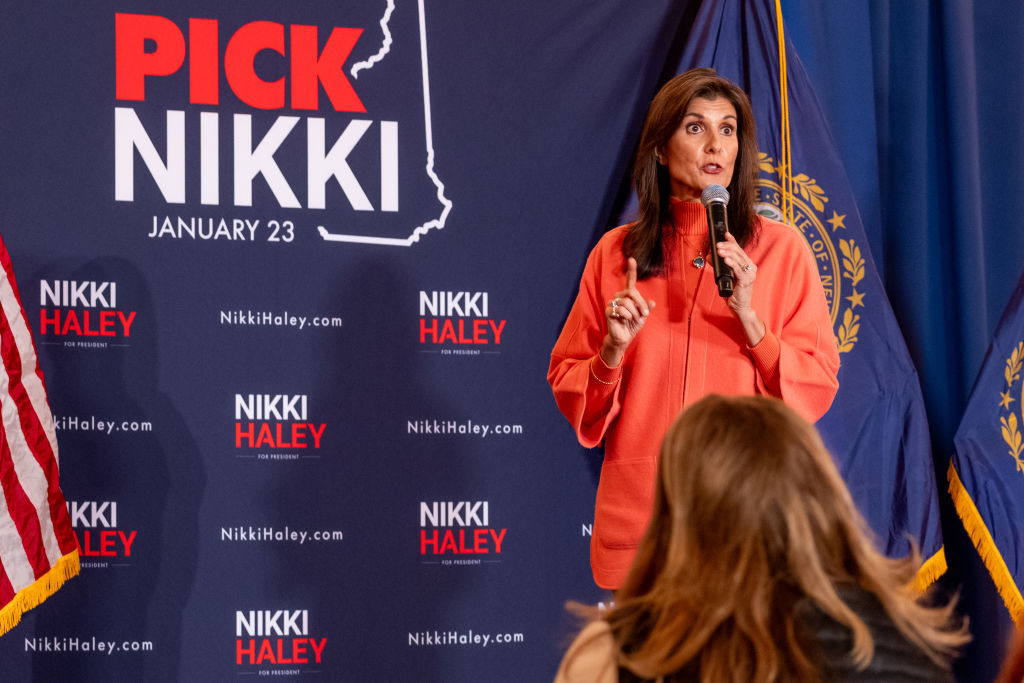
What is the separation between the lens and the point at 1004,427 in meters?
3.63

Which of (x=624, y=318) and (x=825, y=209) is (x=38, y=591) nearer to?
(x=624, y=318)

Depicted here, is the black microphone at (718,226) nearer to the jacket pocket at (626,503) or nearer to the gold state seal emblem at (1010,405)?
the jacket pocket at (626,503)

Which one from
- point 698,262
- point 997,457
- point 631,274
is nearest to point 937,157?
point 997,457

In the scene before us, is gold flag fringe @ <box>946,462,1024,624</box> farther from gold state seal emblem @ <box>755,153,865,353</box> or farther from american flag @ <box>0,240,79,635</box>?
american flag @ <box>0,240,79,635</box>

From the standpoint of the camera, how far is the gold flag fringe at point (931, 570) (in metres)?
3.58

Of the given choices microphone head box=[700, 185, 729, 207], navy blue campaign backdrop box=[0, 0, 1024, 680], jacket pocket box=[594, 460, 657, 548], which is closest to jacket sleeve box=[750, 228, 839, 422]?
microphone head box=[700, 185, 729, 207]

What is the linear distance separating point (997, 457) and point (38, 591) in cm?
305

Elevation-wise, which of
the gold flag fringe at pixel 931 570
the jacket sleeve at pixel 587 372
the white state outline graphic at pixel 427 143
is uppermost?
the white state outline graphic at pixel 427 143

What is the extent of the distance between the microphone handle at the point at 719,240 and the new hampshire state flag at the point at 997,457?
1.58 meters

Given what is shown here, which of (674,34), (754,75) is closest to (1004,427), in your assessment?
(754,75)

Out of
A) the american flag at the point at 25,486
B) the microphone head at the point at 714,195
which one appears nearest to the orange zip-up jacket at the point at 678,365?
the microphone head at the point at 714,195

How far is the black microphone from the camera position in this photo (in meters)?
2.40

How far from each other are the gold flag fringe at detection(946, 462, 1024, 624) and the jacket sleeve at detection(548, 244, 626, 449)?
63.2 inches

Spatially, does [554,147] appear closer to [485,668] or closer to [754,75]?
[754,75]
